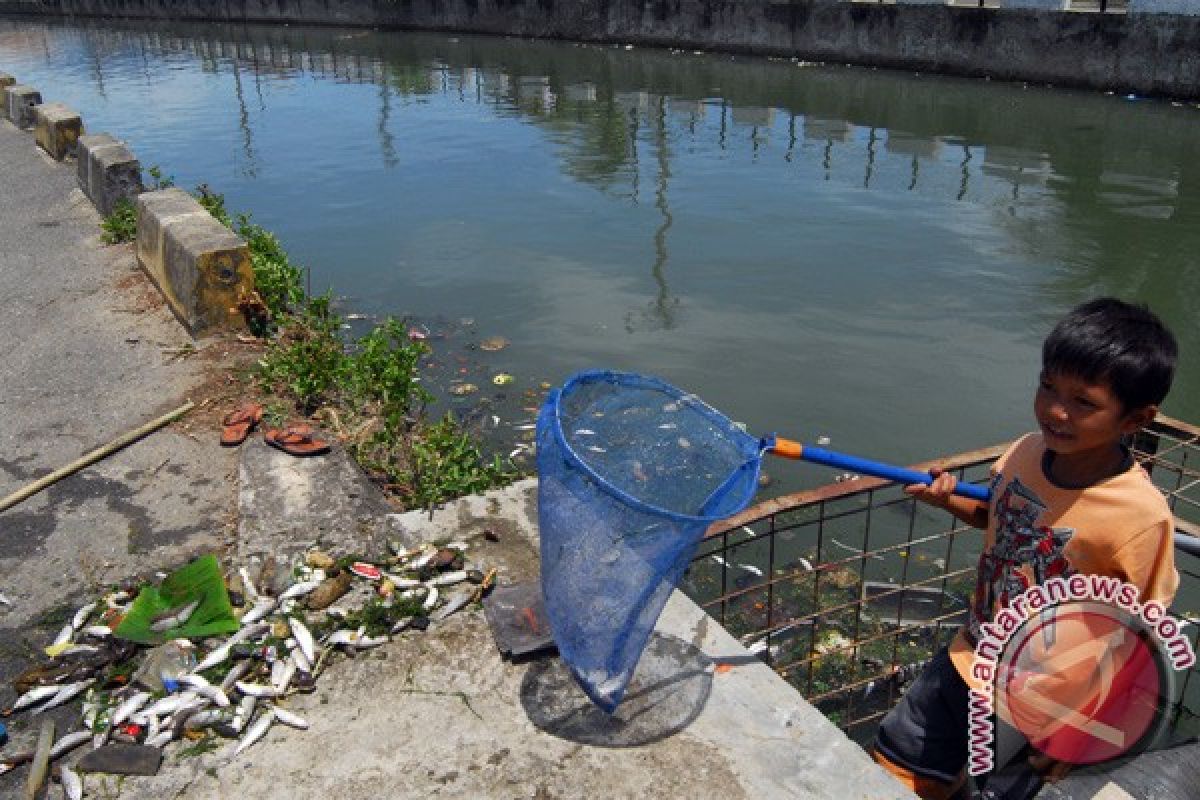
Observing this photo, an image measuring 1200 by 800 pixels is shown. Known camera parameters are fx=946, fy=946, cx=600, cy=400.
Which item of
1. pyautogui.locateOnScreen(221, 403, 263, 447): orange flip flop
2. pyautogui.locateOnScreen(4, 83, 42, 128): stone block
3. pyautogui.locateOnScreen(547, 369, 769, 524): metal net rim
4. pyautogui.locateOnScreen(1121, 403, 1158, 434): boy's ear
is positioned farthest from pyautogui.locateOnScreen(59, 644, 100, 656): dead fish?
pyautogui.locateOnScreen(4, 83, 42, 128): stone block

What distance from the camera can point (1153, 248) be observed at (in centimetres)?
1133

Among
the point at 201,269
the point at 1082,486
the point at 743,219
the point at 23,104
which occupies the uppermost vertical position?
the point at 1082,486

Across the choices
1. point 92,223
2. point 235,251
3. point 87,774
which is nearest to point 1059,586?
point 87,774

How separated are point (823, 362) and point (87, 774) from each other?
6438 mm

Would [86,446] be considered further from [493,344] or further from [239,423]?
[493,344]

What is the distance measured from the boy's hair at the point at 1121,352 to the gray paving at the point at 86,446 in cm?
342

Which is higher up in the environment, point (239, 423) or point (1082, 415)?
point (1082, 415)

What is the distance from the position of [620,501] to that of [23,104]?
17.0 m

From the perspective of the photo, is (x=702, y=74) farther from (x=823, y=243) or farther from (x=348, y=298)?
(x=348, y=298)

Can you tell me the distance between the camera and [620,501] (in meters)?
2.58

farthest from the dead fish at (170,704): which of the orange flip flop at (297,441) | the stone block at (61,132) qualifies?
the stone block at (61,132)

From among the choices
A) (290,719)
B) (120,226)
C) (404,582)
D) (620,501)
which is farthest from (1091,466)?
(120,226)

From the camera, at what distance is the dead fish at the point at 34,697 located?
10.8 feet

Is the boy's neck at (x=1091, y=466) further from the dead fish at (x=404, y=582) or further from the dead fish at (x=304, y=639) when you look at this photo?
the dead fish at (x=304, y=639)
